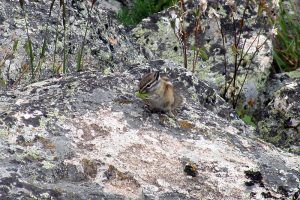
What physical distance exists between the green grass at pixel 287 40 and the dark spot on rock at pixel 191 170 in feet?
16.4

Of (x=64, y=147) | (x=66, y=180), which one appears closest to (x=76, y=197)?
(x=66, y=180)

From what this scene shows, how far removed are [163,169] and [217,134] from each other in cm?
71

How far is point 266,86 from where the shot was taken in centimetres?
827

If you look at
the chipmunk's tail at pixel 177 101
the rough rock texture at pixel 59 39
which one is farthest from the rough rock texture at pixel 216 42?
the chipmunk's tail at pixel 177 101

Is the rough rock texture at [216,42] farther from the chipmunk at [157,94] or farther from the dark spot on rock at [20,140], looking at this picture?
the dark spot on rock at [20,140]

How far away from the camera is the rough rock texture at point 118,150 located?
13.7ft

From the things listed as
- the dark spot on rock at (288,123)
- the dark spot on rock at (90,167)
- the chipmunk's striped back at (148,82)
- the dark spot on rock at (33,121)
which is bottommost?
the dark spot on rock at (288,123)

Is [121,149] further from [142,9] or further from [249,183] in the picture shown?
[142,9]

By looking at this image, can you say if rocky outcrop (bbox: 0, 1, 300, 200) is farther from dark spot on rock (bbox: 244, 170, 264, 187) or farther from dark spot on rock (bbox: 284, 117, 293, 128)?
dark spot on rock (bbox: 284, 117, 293, 128)

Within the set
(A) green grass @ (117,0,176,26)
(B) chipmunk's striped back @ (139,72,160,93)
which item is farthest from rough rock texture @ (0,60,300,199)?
(A) green grass @ (117,0,176,26)

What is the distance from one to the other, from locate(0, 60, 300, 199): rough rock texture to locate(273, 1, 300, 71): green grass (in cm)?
430

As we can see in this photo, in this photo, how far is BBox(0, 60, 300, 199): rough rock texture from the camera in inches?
165

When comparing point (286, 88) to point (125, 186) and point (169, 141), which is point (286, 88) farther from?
point (125, 186)

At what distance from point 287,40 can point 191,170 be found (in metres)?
5.77
